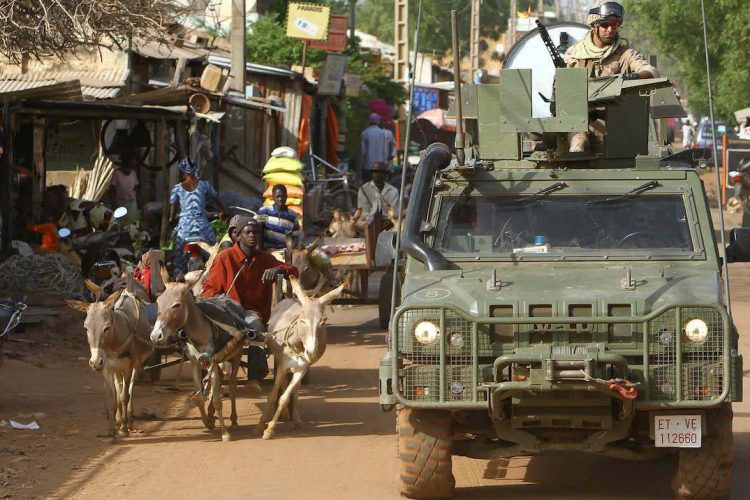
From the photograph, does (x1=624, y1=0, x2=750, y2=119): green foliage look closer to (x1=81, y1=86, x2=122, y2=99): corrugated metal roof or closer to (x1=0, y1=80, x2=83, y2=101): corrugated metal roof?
(x1=81, y1=86, x2=122, y2=99): corrugated metal roof

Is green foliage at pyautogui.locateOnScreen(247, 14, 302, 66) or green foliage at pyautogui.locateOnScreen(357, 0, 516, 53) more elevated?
green foliage at pyautogui.locateOnScreen(357, 0, 516, 53)

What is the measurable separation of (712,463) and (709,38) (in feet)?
82.9

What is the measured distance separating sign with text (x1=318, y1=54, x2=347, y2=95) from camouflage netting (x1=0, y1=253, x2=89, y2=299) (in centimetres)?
1410

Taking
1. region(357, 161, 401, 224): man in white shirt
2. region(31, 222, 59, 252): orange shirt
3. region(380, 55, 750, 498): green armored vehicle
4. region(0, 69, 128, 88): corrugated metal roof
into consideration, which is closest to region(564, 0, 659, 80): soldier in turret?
region(380, 55, 750, 498): green armored vehicle

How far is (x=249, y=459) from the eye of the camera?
28.6 feet

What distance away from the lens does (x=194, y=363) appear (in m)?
9.45

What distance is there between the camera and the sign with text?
2816 centimetres

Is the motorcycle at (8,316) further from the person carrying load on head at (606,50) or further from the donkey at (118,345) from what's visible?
the person carrying load on head at (606,50)

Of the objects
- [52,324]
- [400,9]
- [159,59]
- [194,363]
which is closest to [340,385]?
[194,363]

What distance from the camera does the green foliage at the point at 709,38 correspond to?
29983 millimetres

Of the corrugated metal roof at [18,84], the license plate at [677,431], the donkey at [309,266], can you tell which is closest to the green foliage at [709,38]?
the corrugated metal roof at [18,84]

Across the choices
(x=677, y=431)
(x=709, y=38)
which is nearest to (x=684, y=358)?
(x=677, y=431)

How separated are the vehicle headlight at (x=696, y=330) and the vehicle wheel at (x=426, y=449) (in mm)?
1442

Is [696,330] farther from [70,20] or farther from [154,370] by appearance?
[70,20]
